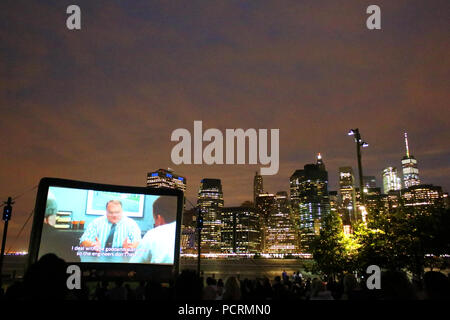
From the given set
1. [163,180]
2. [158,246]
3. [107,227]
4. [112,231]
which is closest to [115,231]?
[112,231]

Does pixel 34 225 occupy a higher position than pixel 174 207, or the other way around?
pixel 174 207

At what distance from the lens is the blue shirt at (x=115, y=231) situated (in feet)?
62.3

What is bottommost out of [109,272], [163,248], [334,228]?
[109,272]

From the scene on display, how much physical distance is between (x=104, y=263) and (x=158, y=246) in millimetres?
3282

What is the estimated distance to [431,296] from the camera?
14.3ft

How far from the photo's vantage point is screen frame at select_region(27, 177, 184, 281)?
1781 cm

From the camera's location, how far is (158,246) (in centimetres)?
2072

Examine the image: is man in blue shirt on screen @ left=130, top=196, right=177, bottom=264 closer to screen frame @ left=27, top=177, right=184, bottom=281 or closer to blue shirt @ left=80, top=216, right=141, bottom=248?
screen frame @ left=27, top=177, right=184, bottom=281

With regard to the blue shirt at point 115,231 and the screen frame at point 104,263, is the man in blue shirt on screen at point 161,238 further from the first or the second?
the blue shirt at point 115,231

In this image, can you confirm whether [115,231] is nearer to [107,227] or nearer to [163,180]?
[107,227]

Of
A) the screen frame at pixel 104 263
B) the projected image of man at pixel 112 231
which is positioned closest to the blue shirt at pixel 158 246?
the screen frame at pixel 104 263
